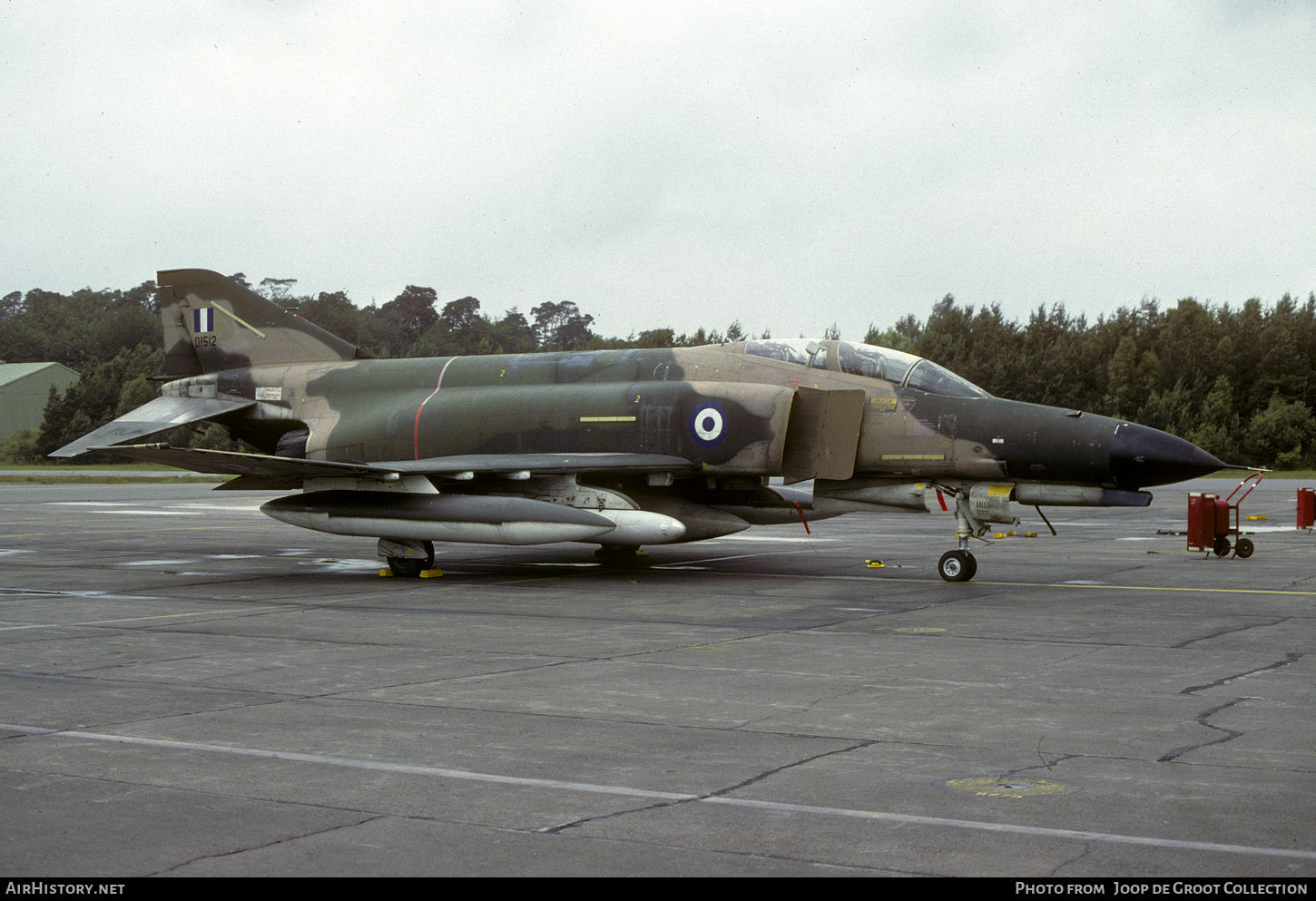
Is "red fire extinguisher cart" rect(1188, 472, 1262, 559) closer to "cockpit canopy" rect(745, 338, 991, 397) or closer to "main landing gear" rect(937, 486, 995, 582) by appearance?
"main landing gear" rect(937, 486, 995, 582)

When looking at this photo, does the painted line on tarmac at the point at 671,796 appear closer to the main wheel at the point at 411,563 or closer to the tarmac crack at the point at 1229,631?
the tarmac crack at the point at 1229,631

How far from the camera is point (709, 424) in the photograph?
14.8 meters

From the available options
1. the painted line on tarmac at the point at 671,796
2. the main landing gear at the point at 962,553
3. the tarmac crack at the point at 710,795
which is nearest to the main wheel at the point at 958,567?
the main landing gear at the point at 962,553

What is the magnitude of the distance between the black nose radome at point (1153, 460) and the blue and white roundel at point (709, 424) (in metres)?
4.49

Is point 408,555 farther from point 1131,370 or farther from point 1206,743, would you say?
point 1131,370

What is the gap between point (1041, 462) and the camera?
526 inches

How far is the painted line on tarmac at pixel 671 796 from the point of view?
442cm

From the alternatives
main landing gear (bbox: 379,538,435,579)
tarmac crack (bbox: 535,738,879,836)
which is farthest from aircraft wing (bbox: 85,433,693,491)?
tarmac crack (bbox: 535,738,879,836)

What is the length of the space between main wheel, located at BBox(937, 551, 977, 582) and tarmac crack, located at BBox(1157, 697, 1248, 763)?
22.5 feet

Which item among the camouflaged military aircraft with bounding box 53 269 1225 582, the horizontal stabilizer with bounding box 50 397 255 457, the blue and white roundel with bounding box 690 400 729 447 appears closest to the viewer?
the camouflaged military aircraft with bounding box 53 269 1225 582

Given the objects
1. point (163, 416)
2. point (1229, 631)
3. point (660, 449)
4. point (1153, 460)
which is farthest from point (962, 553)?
point (163, 416)

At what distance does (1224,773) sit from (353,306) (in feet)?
366

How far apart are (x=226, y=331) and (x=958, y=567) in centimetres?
1165

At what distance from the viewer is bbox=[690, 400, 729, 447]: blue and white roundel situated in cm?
1479
